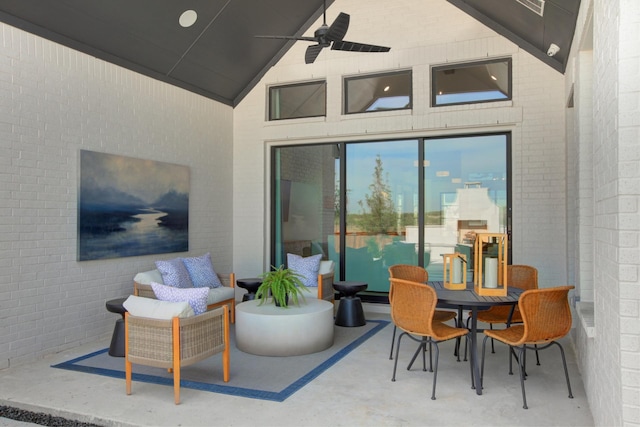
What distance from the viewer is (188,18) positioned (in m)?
6.43

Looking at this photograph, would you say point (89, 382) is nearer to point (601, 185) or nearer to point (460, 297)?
point (460, 297)

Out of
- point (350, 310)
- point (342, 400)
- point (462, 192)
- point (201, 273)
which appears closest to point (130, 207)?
point (201, 273)

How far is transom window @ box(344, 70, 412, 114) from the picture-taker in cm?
768

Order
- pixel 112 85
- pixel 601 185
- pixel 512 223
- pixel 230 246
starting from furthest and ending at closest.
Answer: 1. pixel 230 246
2. pixel 512 223
3. pixel 112 85
4. pixel 601 185

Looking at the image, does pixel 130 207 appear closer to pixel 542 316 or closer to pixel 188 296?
pixel 188 296

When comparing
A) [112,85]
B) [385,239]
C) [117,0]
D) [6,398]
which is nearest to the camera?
[6,398]

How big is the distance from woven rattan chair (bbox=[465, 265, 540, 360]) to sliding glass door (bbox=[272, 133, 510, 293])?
6.28 feet

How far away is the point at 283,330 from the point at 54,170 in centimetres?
307

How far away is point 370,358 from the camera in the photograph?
16.9 feet

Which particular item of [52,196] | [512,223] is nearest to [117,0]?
[52,196]

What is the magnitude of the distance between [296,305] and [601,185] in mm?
3483

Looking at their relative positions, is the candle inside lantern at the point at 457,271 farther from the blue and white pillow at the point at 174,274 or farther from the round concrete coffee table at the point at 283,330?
the blue and white pillow at the point at 174,274

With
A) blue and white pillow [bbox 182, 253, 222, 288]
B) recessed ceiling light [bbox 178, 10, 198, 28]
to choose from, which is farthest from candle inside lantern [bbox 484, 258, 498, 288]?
recessed ceiling light [bbox 178, 10, 198, 28]

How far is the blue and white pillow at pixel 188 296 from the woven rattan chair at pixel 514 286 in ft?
8.88
